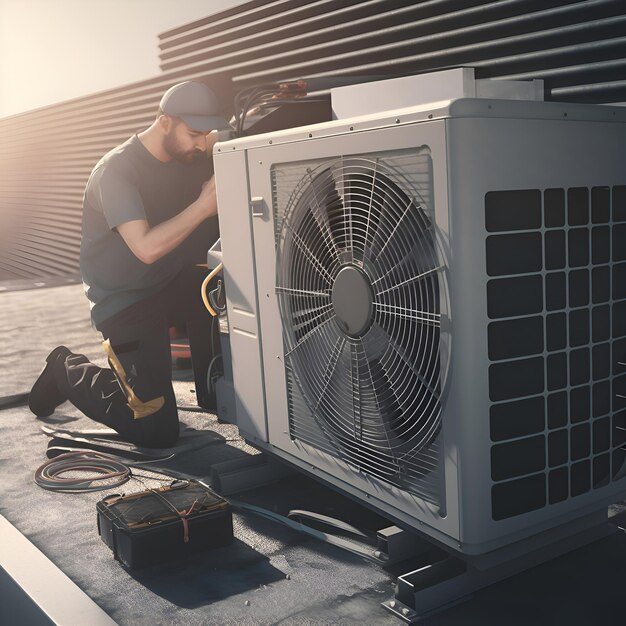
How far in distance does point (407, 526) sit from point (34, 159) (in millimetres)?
15387

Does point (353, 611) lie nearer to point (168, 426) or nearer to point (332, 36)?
point (168, 426)

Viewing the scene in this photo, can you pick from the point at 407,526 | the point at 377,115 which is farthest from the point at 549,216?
the point at 407,526

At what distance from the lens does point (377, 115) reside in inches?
73.5

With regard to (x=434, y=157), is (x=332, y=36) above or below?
above

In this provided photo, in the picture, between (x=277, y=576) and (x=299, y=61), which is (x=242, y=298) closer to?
(x=277, y=576)

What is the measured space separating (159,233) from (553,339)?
6.12 feet

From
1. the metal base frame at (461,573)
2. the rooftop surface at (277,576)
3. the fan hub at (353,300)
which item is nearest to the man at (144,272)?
the rooftop surface at (277,576)

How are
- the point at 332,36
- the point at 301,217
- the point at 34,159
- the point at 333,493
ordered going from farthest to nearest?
the point at 34,159, the point at 332,36, the point at 333,493, the point at 301,217

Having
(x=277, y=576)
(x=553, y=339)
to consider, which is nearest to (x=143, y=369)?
(x=277, y=576)

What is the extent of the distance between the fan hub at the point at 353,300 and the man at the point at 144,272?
125 cm

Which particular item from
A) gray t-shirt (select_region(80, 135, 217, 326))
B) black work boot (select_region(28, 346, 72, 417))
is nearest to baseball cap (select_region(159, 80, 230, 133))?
gray t-shirt (select_region(80, 135, 217, 326))

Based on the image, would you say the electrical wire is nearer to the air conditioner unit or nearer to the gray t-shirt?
the gray t-shirt

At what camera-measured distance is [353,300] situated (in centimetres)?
202

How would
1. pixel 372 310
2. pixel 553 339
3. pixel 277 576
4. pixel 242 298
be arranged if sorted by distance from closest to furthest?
pixel 553 339 → pixel 372 310 → pixel 277 576 → pixel 242 298
